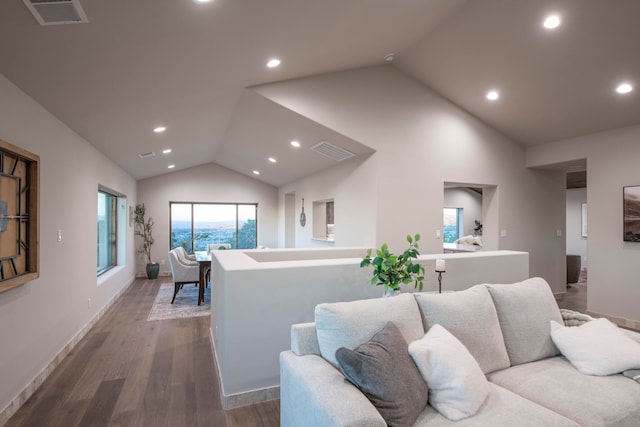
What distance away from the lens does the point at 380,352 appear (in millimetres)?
Result: 1637

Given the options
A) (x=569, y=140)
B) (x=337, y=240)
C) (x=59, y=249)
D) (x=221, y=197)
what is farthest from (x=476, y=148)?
(x=221, y=197)

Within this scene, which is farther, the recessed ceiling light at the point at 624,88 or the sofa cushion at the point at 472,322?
the recessed ceiling light at the point at 624,88

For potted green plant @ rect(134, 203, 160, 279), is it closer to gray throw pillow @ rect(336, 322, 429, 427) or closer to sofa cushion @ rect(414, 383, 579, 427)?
gray throw pillow @ rect(336, 322, 429, 427)

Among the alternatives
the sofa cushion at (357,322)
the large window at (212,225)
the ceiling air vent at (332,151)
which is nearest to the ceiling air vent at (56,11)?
the sofa cushion at (357,322)

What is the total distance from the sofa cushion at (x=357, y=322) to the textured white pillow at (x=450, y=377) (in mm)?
155

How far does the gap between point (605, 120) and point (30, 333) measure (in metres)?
6.75

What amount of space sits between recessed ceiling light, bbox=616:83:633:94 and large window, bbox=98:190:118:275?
Answer: 23.9 feet

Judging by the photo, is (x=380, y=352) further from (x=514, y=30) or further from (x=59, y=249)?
(x=514, y=30)

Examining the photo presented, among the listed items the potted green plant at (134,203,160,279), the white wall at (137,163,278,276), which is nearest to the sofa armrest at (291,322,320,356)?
the potted green plant at (134,203,160,279)

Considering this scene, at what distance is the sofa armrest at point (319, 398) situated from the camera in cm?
137

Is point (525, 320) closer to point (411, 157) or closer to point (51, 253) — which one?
point (411, 157)

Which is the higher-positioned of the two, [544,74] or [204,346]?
[544,74]

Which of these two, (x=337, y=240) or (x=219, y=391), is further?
(x=337, y=240)

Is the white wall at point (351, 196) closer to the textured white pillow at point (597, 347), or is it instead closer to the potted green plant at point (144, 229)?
the textured white pillow at point (597, 347)
